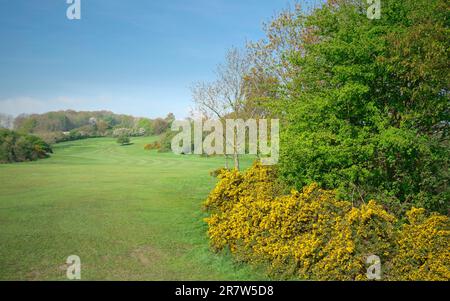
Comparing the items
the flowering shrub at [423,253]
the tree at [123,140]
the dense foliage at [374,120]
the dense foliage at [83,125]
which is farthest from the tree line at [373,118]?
the tree at [123,140]

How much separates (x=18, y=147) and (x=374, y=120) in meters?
44.2

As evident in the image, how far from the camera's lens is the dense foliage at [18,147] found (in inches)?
1649

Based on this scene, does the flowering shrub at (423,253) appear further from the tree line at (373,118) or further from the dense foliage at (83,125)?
the dense foliage at (83,125)

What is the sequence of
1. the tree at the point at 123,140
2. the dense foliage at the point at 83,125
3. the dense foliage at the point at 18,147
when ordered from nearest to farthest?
the dense foliage at the point at 18,147 → the dense foliage at the point at 83,125 → the tree at the point at 123,140

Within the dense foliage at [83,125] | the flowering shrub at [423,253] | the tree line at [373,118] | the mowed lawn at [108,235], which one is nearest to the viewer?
the flowering shrub at [423,253]

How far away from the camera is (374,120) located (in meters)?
11.6

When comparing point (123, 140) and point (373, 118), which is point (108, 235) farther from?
point (123, 140)

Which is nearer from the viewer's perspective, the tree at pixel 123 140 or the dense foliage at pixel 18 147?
the dense foliage at pixel 18 147

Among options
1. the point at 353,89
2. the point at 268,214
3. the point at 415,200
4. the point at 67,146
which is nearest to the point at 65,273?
the point at 268,214

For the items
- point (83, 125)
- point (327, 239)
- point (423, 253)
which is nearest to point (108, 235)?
point (327, 239)

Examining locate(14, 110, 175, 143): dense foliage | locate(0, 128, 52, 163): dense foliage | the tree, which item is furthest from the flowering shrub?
the tree

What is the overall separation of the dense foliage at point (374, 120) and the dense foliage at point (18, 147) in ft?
133

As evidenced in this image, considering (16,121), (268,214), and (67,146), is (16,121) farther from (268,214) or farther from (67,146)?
(268,214)
